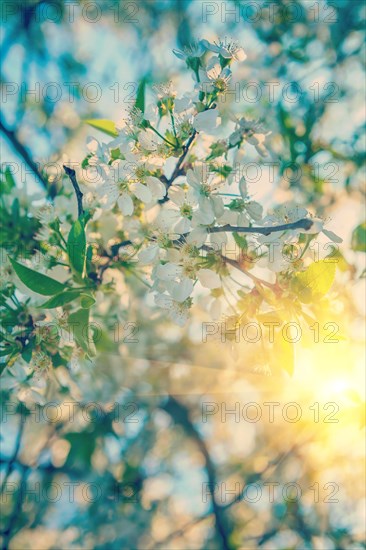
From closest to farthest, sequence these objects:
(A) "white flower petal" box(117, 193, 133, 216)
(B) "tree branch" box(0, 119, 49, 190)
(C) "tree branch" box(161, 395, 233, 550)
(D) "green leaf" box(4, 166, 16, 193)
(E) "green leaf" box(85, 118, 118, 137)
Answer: (A) "white flower petal" box(117, 193, 133, 216) → (E) "green leaf" box(85, 118, 118, 137) → (D) "green leaf" box(4, 166, 16, 193) → (B) "tree branch" box(0, 119, 49, 190) → (C) "tree branch" box(161, 395, 233, 550)

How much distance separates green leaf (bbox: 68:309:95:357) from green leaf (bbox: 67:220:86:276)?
8cm

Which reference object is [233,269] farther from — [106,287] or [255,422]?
[255,422]

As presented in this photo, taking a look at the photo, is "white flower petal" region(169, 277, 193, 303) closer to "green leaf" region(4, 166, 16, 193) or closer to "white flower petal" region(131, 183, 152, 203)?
"white flower petal" region(131, 183, 152, 203)

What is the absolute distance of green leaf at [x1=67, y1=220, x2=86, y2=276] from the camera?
3.39 feet

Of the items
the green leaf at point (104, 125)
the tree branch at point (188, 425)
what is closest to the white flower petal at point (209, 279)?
the green leaf at point (104, 125)

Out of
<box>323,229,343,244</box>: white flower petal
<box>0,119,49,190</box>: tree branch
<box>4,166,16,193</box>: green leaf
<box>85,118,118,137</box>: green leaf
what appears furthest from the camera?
<box>0,119,49,190</box>: tree branch

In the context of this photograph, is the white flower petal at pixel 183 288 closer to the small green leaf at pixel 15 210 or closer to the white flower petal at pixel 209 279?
the white flower petal at pixel 209 279

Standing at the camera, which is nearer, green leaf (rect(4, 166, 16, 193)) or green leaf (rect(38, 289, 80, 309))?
green leaf (rect(38, 289, 80, 309))

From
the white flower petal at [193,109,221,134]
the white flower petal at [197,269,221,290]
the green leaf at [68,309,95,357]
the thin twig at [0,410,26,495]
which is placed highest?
the white flower petal at [193,109,221,134]

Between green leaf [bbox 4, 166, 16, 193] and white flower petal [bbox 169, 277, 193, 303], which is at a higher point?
green leaf [bbox 4, 166, 16, 193]

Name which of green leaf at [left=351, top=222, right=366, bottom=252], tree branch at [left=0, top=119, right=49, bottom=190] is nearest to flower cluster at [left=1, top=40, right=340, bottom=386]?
green leaf at [left=351, top=222, right=366, bottom=252]

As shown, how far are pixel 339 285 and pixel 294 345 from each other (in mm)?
635

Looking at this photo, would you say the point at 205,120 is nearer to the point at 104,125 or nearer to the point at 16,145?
the point at 104,125

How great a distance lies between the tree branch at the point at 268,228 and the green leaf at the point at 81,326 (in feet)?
0.95
